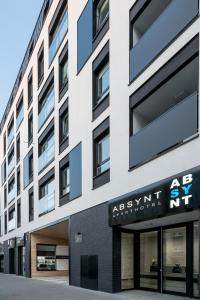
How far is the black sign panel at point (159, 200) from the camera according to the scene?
36.4ft

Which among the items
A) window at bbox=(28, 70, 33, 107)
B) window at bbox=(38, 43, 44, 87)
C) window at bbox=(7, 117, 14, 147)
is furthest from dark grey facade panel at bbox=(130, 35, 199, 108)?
window at bbox=(7, 117, 14, 147)

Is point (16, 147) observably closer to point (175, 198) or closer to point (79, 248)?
point (79, 248)

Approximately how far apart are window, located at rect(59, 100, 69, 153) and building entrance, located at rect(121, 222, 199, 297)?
7.90 m

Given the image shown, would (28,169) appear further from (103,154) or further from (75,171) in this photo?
(103,154)

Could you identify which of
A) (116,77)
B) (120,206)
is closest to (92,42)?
(116,77)

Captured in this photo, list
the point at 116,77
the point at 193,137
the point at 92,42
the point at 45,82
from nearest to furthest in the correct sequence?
the point at 193,137
the point at 116,77
the point at 92,42
the point at 45,82

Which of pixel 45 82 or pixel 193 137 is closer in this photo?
pixel 193 137

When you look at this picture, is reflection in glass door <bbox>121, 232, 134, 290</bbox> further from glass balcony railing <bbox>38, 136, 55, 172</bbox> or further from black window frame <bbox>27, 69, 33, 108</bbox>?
black window frame <bbox>27, 69, 33, 108</bbox>

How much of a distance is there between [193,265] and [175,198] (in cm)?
303

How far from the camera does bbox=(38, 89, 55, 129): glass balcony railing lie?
26342 millimetres

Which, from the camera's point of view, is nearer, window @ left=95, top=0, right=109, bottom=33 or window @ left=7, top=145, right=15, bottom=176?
window @ left=95, top=0, right=109, bottom=33

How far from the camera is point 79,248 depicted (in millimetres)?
19766

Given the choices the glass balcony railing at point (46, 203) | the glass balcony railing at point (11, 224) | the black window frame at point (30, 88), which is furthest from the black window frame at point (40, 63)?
the glass balcony railing at point (11, 224)

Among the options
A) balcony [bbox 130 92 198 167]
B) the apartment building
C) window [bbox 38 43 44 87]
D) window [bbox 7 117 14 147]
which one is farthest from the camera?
window [bbox 7 117 14 147]
